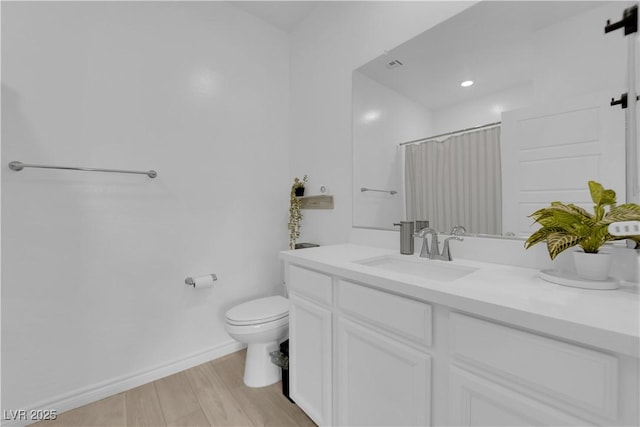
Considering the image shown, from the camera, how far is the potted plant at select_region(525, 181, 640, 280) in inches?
31.1

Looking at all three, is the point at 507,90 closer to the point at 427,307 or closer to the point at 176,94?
the point at 427,307

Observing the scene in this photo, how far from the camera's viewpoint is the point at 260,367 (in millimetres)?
1674

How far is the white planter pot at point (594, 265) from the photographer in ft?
2.61

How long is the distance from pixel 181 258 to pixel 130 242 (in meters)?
0.31

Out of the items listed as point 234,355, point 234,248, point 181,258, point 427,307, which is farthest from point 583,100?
point 234,355

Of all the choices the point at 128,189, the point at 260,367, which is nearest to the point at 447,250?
the point at 260,367

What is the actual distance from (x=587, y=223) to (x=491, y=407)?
0.61 metres

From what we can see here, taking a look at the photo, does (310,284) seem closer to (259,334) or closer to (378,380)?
→ (378,380)

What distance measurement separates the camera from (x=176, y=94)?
5.90 feet

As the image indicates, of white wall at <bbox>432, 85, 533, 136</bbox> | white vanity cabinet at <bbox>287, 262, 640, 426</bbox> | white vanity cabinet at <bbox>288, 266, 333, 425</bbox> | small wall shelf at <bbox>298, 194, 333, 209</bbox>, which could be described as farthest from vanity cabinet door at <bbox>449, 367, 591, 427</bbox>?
small wall shelf at <bbox>298, 194, 333, 209</bbox>

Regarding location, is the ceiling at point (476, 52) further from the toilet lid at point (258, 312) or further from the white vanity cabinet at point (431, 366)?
the toilet lid at point (258, 312)

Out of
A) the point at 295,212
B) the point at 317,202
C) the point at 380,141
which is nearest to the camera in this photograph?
the point at 380,141

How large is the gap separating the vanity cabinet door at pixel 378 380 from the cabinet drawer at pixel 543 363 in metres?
0.18

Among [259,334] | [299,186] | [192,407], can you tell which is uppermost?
[299,186]
